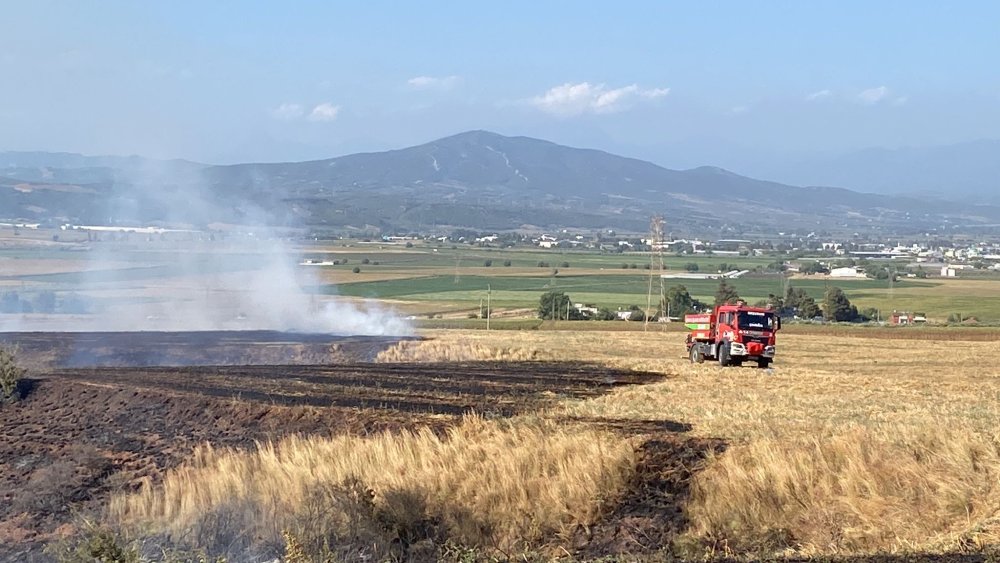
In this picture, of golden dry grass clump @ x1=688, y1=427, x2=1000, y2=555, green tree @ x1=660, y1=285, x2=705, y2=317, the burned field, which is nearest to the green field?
green tree @ x1=660, y1=285, x2=705, y2=317

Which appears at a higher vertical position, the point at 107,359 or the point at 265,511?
the point at 265,511

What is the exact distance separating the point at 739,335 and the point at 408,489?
28.0 metres

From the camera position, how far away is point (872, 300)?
102 meters

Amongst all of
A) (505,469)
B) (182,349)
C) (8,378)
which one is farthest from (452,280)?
(505,469)

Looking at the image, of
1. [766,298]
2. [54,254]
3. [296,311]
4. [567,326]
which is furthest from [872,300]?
[54,254]

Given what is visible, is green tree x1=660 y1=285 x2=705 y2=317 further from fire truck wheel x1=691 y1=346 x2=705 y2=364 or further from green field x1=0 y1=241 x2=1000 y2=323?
fire truck wheel x1=691 y1=346 x2=705 y2=364

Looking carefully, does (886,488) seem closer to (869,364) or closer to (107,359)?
(869,364)

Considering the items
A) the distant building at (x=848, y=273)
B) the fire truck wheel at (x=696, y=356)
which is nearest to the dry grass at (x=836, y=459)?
the fire truck wheel at (x=696, y=356)

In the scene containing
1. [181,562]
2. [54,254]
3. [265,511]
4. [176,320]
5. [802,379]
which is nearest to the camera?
[181,562]

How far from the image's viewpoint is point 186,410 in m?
28.4

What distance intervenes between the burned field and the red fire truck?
5.47 metres

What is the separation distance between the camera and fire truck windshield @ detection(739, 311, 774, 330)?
4353 cm

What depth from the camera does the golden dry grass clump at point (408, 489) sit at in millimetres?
16078

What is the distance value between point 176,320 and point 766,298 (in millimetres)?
48840
